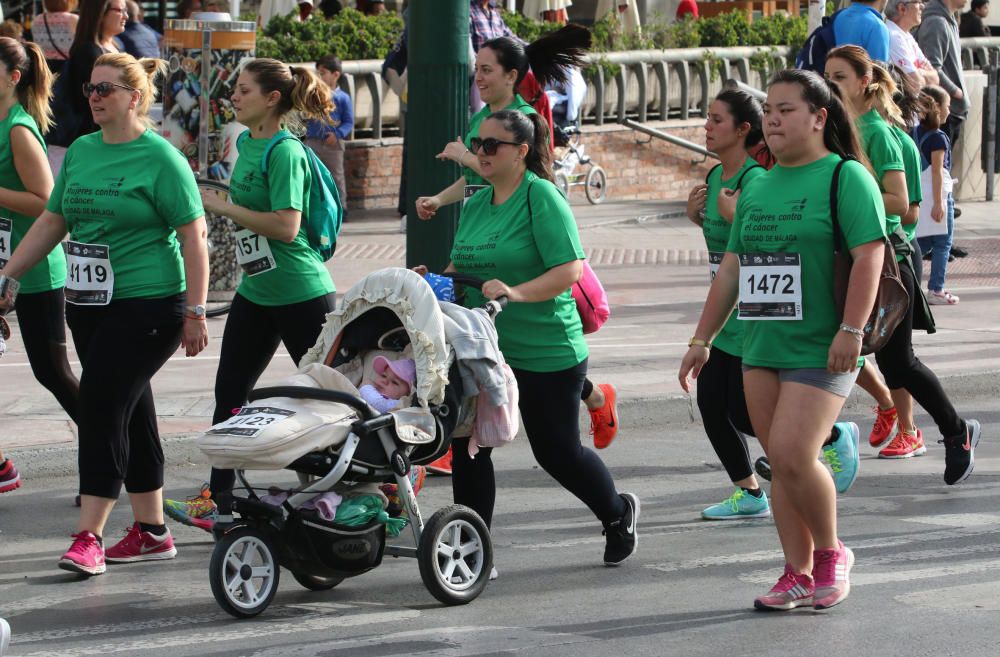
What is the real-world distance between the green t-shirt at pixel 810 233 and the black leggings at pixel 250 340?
2.09 m

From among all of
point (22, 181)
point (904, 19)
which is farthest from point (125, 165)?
point (904, 19)

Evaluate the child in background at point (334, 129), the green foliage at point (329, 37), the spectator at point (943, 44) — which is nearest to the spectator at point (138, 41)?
the child in background at point (334, 129)

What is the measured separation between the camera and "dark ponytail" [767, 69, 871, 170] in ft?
19.4

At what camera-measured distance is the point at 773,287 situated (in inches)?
231

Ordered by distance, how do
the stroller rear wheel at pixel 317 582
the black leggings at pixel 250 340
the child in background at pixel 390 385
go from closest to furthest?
the child in background at pixel 390 385 → the stroller rear wheel at pixel 317 582 → the black leggings at pixel 250 340

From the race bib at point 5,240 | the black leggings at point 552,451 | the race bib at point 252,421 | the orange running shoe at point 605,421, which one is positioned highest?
the race bib at point 5,240

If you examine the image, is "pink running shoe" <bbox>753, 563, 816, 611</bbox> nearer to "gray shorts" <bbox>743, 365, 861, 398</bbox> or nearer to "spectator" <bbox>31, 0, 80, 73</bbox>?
"gray shorts" <bbox>743, 365, 861, 398</bbox>

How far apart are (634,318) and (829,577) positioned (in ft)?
22.6

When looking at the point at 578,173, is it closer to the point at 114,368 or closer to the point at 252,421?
the point at 114,368

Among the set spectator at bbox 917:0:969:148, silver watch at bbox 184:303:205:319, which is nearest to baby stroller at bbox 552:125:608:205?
spectator at bbox 917:0:969:148

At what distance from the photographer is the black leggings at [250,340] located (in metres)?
7.39

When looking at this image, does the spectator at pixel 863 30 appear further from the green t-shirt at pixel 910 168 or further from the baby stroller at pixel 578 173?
the baby stroller at pixel 578 173

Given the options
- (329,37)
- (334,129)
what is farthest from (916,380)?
(329,37)

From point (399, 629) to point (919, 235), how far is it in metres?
8.28
